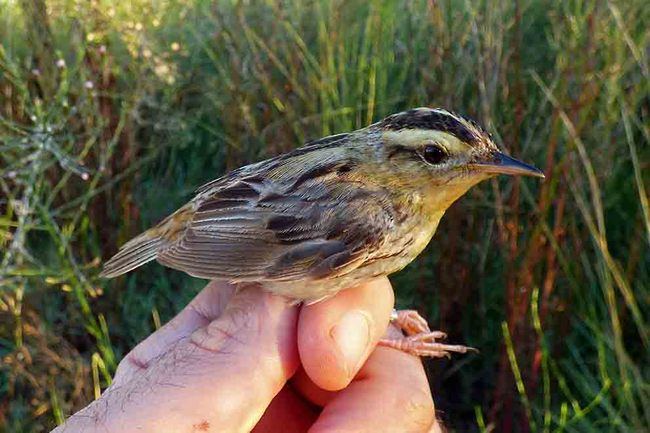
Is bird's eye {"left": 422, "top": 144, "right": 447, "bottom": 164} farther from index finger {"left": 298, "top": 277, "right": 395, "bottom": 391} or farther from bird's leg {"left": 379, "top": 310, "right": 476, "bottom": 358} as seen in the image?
bird's leg {"left": 379, "top": 310, "right": 476, "bottom": 358}

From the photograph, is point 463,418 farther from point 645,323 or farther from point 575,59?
point 575,59

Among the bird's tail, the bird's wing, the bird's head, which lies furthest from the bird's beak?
the bird's tail

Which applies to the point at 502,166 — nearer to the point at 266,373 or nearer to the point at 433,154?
the point at 433,154

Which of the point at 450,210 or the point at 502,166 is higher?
the point at 502,166

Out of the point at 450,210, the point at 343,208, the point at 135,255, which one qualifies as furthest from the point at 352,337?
the point at 450,210

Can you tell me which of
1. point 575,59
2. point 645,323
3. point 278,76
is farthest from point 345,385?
point 278,76
